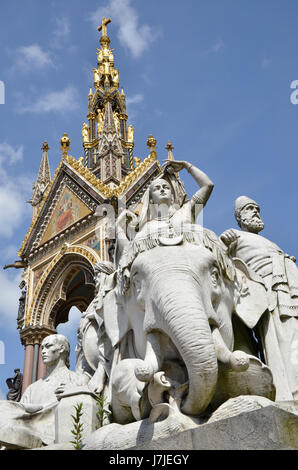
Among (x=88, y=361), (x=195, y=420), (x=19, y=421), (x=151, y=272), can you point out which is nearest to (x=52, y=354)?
(x=88, y=361)

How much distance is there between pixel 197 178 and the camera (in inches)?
154

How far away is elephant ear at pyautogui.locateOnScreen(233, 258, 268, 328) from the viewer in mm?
3250

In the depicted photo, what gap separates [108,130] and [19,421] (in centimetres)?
2201

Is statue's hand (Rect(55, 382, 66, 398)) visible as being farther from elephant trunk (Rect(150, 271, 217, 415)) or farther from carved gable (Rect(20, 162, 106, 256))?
carved gable (Rect(20, 162, 106, 256))

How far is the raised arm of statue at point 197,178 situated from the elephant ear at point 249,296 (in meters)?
0.53

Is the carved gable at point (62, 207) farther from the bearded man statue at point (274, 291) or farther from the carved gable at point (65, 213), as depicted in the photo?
the bearded man statue at point (274, 291)

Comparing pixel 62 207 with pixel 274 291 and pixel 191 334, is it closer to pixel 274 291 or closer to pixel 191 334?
pixel 274 291

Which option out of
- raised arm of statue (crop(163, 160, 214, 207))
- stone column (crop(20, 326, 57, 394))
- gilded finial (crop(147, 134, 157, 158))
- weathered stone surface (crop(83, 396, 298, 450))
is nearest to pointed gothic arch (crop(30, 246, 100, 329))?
stone column (crop(20, 326, 57, 394))

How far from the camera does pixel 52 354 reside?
13.1 feet

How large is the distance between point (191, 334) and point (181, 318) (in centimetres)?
10

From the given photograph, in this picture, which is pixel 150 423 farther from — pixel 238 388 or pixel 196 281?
pixel 196 281

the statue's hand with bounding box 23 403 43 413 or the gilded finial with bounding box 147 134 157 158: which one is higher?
the gilded finial with bounding box 147 134 157 158

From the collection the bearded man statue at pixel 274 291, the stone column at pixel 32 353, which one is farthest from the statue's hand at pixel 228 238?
the stone column at pixel 32 353

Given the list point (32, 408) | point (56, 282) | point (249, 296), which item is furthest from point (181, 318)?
point (56, 282)
